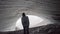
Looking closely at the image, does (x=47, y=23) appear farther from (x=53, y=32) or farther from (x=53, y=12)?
(x=53, y=12)

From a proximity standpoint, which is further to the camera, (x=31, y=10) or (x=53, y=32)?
(x=31, y=10)

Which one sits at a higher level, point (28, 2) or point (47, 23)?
point (28, 2)

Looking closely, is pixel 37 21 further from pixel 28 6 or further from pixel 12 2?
pixel 12 2

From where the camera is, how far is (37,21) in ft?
4.74

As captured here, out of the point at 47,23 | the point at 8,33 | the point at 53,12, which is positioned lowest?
the point at 8,33

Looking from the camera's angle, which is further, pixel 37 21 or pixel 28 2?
pixel 28 2

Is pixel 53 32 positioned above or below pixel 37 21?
below

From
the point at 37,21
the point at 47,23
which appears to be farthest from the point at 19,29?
the point at 47,23

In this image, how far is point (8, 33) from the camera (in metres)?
1.36

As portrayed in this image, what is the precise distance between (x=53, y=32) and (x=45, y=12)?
1.68ft

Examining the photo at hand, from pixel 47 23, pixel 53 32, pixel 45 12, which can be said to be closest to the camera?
pixel 53 32

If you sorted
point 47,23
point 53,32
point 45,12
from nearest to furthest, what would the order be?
point 53,32
point 47,23
point 45,12

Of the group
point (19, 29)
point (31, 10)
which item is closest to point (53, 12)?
point (31, 10)

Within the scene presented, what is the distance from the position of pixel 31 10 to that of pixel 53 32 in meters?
0.60
